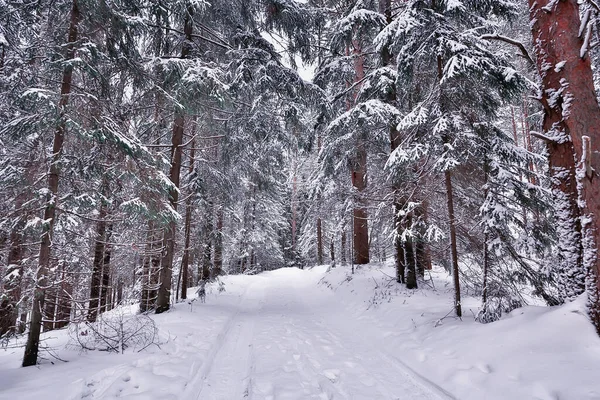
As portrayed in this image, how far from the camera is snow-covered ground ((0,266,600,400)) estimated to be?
341cm

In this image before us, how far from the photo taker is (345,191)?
10984mm

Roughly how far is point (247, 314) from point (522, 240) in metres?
7.48

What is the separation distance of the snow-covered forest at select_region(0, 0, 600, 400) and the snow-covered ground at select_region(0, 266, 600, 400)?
34 mm

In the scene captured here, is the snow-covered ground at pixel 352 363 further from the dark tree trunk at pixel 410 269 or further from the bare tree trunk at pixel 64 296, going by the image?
the dark tree trunk at pixel 410 269

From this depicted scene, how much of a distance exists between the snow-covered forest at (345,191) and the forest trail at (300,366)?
0.16 feet

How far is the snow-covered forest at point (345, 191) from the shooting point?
3.81 metres

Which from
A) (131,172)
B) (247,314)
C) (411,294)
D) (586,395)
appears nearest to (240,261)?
Answer: (247,314)

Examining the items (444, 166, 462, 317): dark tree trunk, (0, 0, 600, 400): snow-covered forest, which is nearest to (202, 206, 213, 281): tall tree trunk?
(0, 0, 600, 400): snow-covered forest

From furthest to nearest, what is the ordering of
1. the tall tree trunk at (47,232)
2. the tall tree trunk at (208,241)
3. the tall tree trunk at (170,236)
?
the tall tree trunk at (208,241) < the tall tree trunk at (170,236) < the tall tree trunk at (47,232)

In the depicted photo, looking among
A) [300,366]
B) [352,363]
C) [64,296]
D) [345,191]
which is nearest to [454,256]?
[352,363]

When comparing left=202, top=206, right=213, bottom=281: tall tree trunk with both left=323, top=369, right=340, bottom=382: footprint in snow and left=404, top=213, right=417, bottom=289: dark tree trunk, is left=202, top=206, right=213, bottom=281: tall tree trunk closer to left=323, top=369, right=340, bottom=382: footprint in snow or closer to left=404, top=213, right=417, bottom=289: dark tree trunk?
left=404, top=213, right=417, bottom=289: dark tree trunk

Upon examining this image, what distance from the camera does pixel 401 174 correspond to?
7.58m

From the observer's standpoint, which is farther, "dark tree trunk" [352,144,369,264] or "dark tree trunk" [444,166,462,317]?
"dark tree trunk" [352,144,369,264]

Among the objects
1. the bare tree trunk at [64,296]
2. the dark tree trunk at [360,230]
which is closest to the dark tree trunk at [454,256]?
the bare tree trunk at [64,296]
